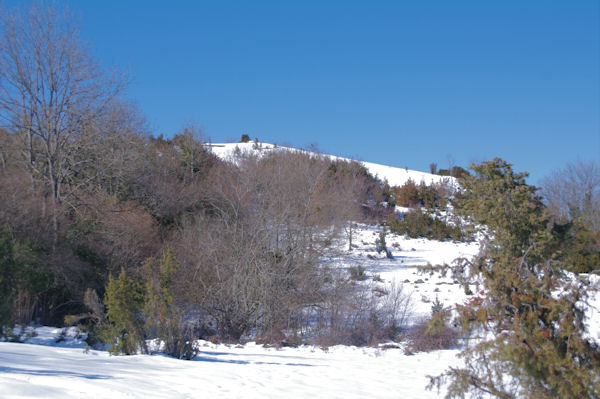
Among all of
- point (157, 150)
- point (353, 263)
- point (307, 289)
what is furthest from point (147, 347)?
point (157, 150)

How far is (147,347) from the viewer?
8.45 m

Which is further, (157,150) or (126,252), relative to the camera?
(157,150)

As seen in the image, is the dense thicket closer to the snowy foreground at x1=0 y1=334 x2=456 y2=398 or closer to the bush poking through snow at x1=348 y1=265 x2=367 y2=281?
the snowy foreground at x1=0 y1=334 x2=456 y2=398

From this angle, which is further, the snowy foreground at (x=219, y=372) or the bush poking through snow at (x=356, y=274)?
the bush poking through snow at (x=356, y=274)

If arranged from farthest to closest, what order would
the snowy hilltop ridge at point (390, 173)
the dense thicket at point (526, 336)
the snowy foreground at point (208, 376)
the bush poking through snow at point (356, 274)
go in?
1. the snowy hilltop ridge at point (390, 173)
2. the bush poking through snow at point (356, 274)
3. the snowy foreground at point (208, 376)
4. the dense thicket at point (526, 336)

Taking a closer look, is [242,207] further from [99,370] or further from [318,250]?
[99,370]

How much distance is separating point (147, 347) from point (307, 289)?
740 cm

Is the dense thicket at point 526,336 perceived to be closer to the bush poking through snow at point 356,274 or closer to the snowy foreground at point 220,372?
the snowy foreground at point 220,372

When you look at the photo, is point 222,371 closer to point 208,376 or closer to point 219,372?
point 219,372

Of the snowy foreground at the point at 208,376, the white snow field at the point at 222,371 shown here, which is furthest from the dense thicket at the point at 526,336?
the snowy foreground at the point at 208,376

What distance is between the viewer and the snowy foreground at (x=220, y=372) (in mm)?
4754

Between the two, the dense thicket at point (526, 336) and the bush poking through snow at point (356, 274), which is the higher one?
the dense thicket at point (526, 336)

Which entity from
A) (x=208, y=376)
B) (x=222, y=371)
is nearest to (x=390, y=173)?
(x=222, y=371)

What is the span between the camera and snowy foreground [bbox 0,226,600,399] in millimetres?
4754
